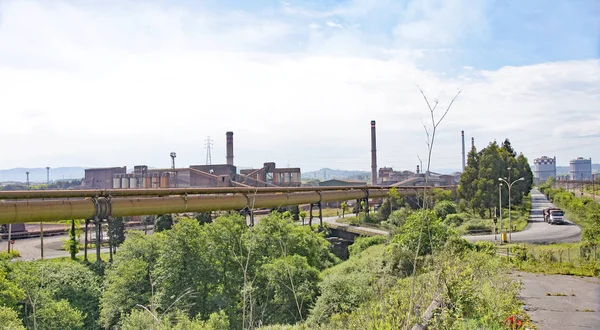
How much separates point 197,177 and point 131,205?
45.1 metres

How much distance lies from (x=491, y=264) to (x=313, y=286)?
781cm

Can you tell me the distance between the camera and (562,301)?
12.8 meters

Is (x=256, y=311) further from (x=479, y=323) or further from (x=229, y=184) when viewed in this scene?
(x=229, y=184)

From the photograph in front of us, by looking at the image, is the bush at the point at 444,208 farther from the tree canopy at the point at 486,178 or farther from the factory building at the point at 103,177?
the factory building at the point at 103,177

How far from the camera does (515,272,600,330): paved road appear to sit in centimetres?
1055

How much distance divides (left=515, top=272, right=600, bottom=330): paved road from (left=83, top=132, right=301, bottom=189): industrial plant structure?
46.6 meters

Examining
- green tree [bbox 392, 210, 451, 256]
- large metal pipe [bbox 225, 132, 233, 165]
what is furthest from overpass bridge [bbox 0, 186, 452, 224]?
large metal pipe [bbox 225, 132, 233, 165]

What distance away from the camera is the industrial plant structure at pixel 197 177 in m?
65.5

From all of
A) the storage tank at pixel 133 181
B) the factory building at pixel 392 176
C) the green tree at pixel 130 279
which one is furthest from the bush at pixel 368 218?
the factory building at pixel 392 176

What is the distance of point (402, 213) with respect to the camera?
32062 millimetres

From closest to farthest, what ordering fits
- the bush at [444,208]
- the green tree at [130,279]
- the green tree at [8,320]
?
the green tree at [8,320] < the green tree at [130,279] < the bush at [444,208]

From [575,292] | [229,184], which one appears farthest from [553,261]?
[229,184]

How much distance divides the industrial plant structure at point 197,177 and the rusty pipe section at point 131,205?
3305cm

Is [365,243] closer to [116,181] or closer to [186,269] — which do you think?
[186,269]
